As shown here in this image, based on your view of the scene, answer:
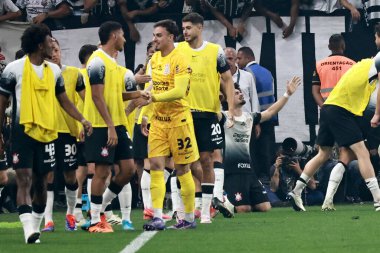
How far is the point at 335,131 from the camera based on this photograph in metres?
18.7

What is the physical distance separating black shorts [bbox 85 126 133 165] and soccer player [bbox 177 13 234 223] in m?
1.46

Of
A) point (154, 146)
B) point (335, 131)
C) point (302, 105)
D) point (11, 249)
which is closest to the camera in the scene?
point (11, 249)

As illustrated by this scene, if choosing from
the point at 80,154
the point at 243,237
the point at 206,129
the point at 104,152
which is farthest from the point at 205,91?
the point at 243,237


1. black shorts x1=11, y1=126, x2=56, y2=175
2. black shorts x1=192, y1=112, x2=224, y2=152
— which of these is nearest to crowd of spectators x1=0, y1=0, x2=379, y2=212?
black shorts x1=192, y1=112, x2=224, y2=152

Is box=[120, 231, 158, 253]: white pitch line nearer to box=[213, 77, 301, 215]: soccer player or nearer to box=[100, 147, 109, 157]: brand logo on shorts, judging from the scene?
box=[100, 147, 109, 157]: brand logo on shorts

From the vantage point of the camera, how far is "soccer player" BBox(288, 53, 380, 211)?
60.4ft

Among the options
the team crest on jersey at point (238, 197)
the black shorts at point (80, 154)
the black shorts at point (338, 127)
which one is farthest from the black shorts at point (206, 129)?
the team crest on jersey at point (238, 197)

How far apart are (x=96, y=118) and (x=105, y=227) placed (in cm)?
120

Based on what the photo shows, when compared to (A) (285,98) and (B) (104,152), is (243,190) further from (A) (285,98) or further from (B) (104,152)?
(B) (104,152)

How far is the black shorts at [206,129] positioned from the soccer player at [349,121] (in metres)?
2.53

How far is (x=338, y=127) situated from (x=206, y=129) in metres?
2.94

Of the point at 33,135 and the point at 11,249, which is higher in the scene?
the point at 33,135

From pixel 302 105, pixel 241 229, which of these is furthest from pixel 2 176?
pixel 302 105

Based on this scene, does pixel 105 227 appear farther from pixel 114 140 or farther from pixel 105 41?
pixel 105 41
